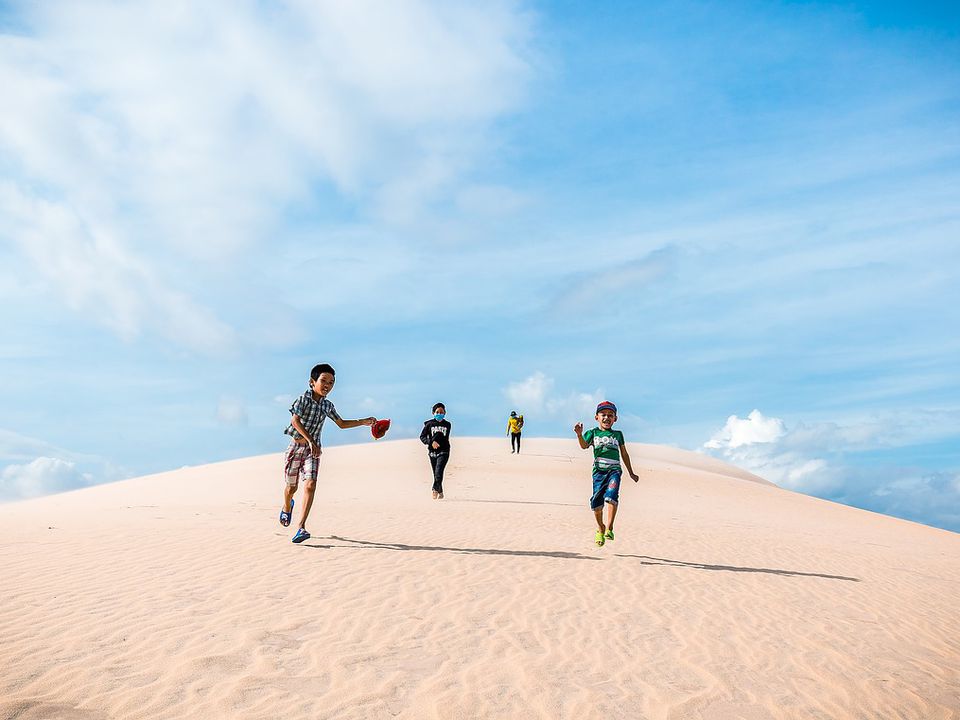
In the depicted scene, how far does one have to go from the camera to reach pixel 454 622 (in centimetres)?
696

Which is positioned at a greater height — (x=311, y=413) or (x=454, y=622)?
(x=311, y=413)

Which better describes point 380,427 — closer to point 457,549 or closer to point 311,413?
point 311,413

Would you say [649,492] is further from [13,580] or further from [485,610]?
[13,580]

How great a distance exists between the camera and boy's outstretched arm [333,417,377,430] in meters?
10.0

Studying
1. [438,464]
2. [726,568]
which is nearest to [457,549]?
[726,568]

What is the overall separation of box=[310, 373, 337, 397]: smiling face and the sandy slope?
2.28 m

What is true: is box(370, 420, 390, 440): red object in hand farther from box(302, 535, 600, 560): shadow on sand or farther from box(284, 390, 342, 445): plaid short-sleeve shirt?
box(302, 535, 600, 560): shadow on sand

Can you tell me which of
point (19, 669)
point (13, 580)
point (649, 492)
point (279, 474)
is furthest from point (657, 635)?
point (279, 474)

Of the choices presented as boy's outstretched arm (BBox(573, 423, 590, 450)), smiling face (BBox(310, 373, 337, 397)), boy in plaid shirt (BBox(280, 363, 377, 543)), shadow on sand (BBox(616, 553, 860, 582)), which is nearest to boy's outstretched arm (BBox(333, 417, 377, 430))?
boy in plaid shirt (BBox(280, 363, 377, 543))

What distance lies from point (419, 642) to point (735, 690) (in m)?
2.68

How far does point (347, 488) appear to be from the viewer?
76.8 ft

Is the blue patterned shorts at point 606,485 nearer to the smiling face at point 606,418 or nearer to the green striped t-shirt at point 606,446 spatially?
the green striped t-shirt at point 606,446

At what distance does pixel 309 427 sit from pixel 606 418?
14.1 feet

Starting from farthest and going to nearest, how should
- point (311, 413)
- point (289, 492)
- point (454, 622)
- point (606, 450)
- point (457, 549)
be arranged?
point (457, 549), point (606, 450), point (289, 492), point (311, 413), point (454, 622)
